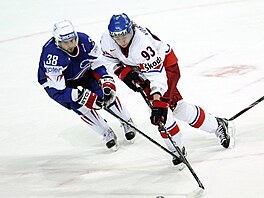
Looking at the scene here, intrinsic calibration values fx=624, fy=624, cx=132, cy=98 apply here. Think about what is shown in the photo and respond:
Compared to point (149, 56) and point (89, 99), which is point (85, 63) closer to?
point (89, 99)

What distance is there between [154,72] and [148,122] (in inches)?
47.8

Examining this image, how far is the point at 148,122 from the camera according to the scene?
4883 mm

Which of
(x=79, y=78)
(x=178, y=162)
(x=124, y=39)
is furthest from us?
(x=79, y=78)

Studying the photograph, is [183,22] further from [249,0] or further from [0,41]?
[0,41]

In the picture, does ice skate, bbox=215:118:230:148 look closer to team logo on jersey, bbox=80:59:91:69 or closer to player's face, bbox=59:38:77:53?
team logo on jersey, bbox=80:59:91:69

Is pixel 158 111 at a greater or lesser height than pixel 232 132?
greater

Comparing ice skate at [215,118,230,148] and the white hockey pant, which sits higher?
the white hockey pant

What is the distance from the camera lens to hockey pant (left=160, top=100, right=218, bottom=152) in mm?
3914

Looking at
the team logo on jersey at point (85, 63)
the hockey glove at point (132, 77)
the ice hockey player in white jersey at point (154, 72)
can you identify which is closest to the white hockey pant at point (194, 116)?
the ice hockey player in white jersey at point (154, 72)

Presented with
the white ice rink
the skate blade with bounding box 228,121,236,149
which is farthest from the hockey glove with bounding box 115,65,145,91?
the skate blade with bounding box 228,121,236,149

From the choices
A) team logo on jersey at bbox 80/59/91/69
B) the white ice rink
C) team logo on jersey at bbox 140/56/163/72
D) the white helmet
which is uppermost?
team logo on jersey at bbox 140/56/163/72

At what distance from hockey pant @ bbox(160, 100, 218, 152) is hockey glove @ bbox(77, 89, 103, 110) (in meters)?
0.55

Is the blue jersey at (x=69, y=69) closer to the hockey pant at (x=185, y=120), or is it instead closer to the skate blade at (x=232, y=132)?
the hockey pant at (x=185, y=120)

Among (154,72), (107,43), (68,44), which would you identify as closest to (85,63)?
(68,44)
